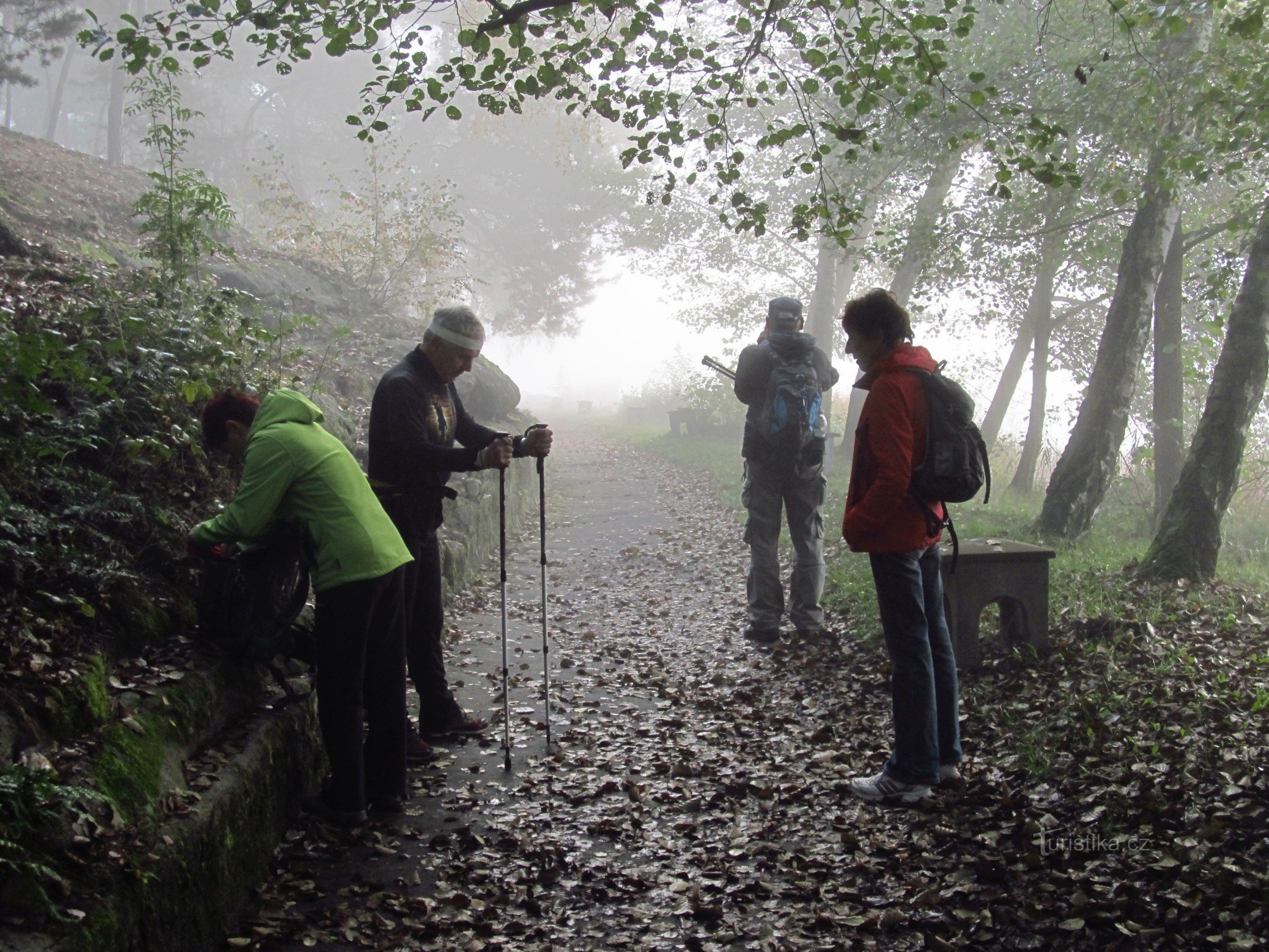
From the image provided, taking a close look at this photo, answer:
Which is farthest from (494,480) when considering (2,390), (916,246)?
(2,390)

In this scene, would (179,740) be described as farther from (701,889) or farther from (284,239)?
(284,239)

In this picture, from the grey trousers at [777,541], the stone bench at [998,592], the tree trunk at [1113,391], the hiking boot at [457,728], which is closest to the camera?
the hiking boot at [457,728]

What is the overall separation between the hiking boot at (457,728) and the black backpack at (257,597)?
1.26 meters

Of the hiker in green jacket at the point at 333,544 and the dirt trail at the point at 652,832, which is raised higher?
the hiker in green jacket at the point at 333,544

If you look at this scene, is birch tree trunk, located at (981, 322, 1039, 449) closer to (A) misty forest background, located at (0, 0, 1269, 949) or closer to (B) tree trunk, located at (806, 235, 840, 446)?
(A) misty forest background, located at (0, 0, 1269, 949)

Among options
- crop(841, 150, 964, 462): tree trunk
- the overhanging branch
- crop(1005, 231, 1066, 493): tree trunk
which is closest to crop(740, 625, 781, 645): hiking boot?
the overhanging branch

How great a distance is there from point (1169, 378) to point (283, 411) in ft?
38.4

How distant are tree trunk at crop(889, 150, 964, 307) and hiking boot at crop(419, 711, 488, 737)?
714cm

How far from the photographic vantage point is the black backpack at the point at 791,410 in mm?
6809

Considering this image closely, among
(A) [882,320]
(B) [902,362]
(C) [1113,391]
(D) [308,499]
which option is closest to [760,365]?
(A) [882,320]

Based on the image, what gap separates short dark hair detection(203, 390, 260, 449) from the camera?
409 cm

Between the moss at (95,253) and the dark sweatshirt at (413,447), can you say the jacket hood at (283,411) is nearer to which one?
the dark sweatshirt at (413,447)

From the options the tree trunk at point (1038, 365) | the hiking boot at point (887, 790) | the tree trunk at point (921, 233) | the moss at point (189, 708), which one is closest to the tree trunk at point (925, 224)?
the tree trunk at point (921, 233)

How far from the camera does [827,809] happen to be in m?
4.46
